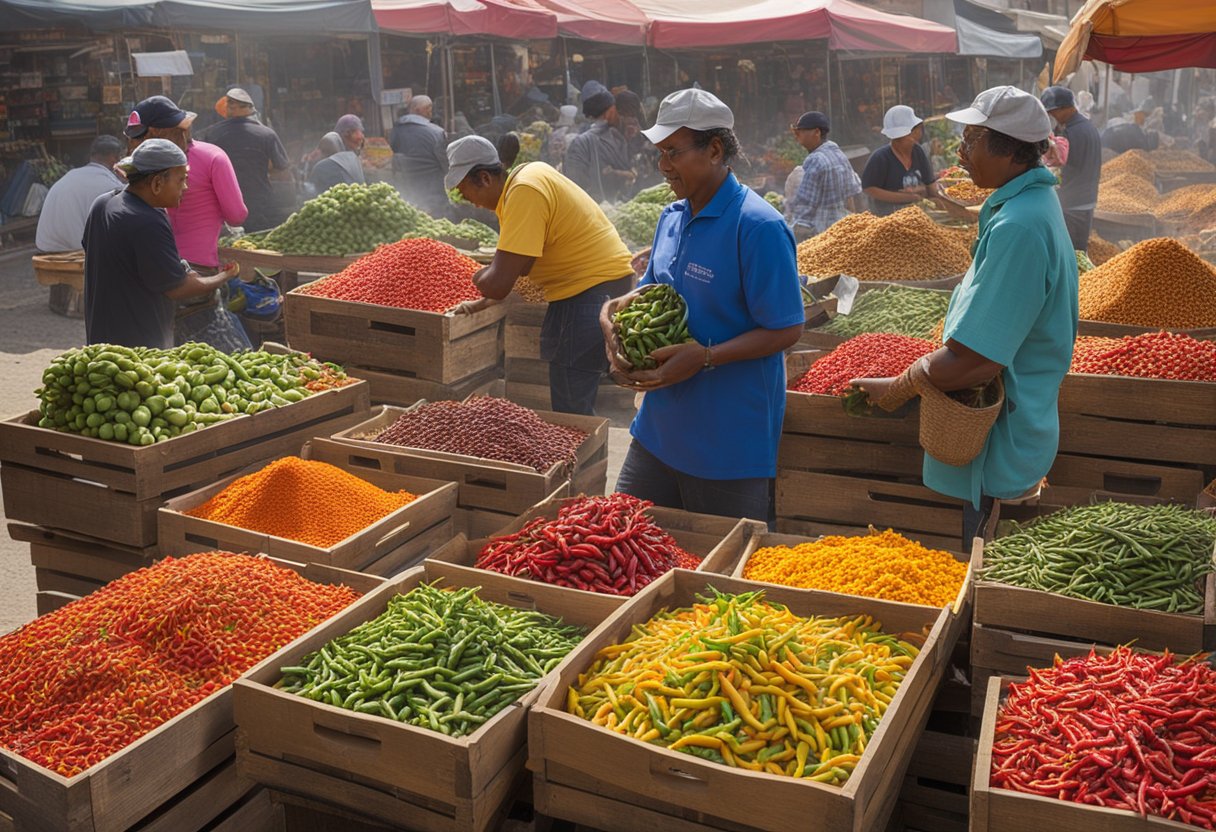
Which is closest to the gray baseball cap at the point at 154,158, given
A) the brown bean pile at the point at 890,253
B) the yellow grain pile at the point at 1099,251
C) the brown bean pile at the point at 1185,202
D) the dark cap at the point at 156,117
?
the dark cap at the point at 156,117

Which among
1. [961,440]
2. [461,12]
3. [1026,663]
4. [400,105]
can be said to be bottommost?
[1026,663]

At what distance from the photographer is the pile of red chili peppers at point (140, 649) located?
3.39 meters

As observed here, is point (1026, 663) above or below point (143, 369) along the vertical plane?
below

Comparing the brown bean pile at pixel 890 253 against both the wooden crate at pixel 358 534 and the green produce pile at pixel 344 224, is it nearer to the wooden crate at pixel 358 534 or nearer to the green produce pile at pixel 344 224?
the green produce pile at pixel 344 224

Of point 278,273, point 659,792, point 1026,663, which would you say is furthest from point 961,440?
point 278,273

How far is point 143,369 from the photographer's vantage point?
5383 millimetres

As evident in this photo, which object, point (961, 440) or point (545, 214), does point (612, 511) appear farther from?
point (545, 214)

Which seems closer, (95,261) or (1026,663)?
(1026,663)

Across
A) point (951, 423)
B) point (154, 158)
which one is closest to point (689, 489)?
point (951, 423)

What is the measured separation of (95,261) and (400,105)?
1461 centimetres

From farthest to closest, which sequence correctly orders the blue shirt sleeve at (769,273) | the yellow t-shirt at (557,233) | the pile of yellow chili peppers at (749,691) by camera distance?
the yellow t-shirt at (557,233)
the blue shirt sleeve at (769,273)
the pile of yellow chili peppers at (749,691)

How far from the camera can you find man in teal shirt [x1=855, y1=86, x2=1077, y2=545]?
411 cm

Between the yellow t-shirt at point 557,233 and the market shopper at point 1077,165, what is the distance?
7.05m

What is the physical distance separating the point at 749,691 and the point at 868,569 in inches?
45.9
